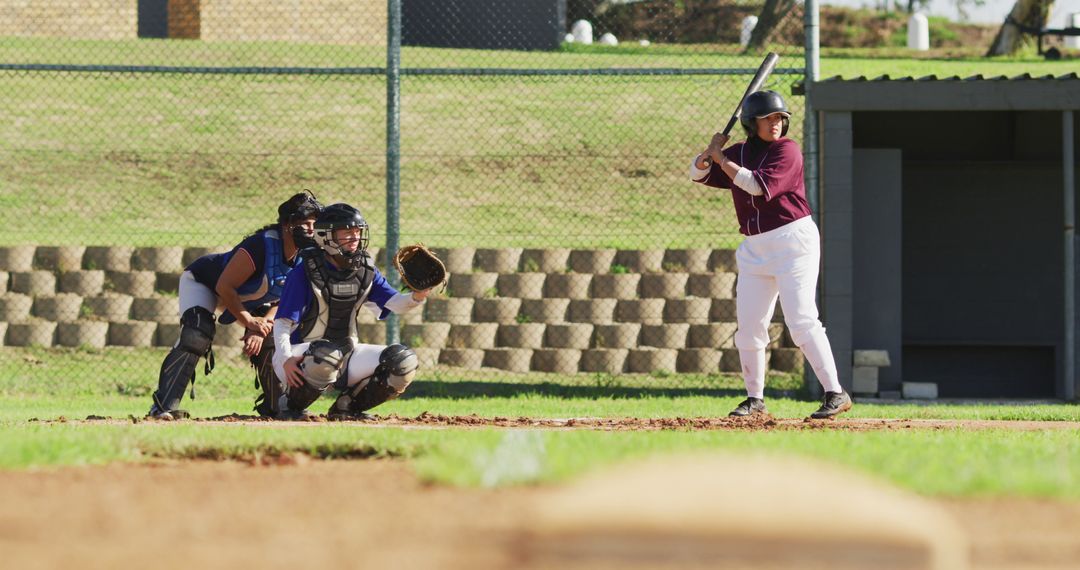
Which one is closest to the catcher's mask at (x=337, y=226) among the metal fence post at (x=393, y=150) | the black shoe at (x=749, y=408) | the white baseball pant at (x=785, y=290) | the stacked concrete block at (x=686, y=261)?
the white baseball pant at (x=785, y=290)

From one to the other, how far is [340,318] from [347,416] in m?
0.61

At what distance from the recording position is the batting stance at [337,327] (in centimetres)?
856

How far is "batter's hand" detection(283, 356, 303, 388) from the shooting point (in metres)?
8.50

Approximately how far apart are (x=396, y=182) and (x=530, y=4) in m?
10.8

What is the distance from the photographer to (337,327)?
29.0ft

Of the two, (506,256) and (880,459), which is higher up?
(506,256)

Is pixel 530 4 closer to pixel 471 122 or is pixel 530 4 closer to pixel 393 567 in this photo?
pixel 471 122

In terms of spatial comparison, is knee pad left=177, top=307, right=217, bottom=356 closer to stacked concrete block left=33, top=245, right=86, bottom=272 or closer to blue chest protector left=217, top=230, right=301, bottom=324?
blue chest protector left=217, top=230, right=301, bottom=324

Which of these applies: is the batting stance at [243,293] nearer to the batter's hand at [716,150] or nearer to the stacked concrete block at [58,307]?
the batter's hand at [716,150]

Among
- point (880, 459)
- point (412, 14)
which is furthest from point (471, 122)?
point (880, 459)

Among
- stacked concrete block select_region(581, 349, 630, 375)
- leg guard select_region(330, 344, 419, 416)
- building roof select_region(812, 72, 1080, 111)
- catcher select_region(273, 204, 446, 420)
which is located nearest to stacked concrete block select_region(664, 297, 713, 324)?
stacked concrete block select_region(581, 349, 630, 375)

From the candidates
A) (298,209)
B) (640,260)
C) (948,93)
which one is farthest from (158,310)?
(948,93)

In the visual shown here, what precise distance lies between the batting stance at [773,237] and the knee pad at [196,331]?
329 cm

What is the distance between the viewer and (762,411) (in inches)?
352
